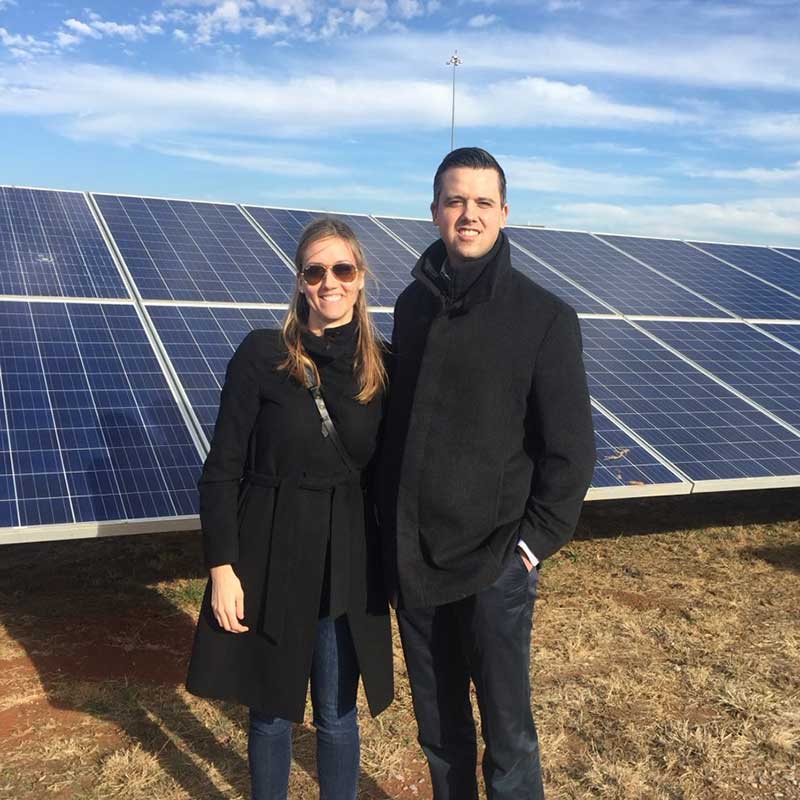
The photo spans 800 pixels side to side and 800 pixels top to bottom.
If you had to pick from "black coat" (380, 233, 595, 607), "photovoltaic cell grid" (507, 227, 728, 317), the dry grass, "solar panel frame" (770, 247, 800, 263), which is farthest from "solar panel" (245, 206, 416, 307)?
"solar panel frame" (770, 247, 800, 263)

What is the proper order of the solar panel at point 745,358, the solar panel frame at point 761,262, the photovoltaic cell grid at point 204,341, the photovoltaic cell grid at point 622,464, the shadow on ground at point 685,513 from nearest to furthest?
the photovoltaic cell grid at point 204,341 < the photovoltaic cell grid at point 622,464 < the solar panel at point 745,358 < the shadow on ground at point 685,513 < the solar panel frame at point 761,262

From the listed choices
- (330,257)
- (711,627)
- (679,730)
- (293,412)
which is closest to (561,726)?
(679,730)

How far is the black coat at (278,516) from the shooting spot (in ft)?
10.4

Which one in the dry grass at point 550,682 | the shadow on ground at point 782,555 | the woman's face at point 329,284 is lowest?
the shadow on ground at point 782,555

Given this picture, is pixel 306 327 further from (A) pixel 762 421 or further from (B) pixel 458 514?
(A) pixel 762 421

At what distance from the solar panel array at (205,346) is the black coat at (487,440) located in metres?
2.38

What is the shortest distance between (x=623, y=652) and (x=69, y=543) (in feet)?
16.4

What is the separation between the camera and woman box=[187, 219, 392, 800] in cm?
317

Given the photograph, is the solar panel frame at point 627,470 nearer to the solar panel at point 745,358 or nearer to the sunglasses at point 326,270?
the solar panel at point 745,358

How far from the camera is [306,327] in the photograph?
327 cm

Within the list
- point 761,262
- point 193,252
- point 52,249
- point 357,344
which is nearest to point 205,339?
point 193,252

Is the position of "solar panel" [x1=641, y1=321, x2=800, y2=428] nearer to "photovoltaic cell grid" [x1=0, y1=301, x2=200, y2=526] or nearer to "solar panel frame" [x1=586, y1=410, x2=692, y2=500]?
"solar panel frame" [x1=586, y1=410, x2=692, y2=500]

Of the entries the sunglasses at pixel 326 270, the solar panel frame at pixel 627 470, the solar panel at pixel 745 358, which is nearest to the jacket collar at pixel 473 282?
the sunglasses at pixel 326 270

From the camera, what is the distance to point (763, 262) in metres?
12.8
